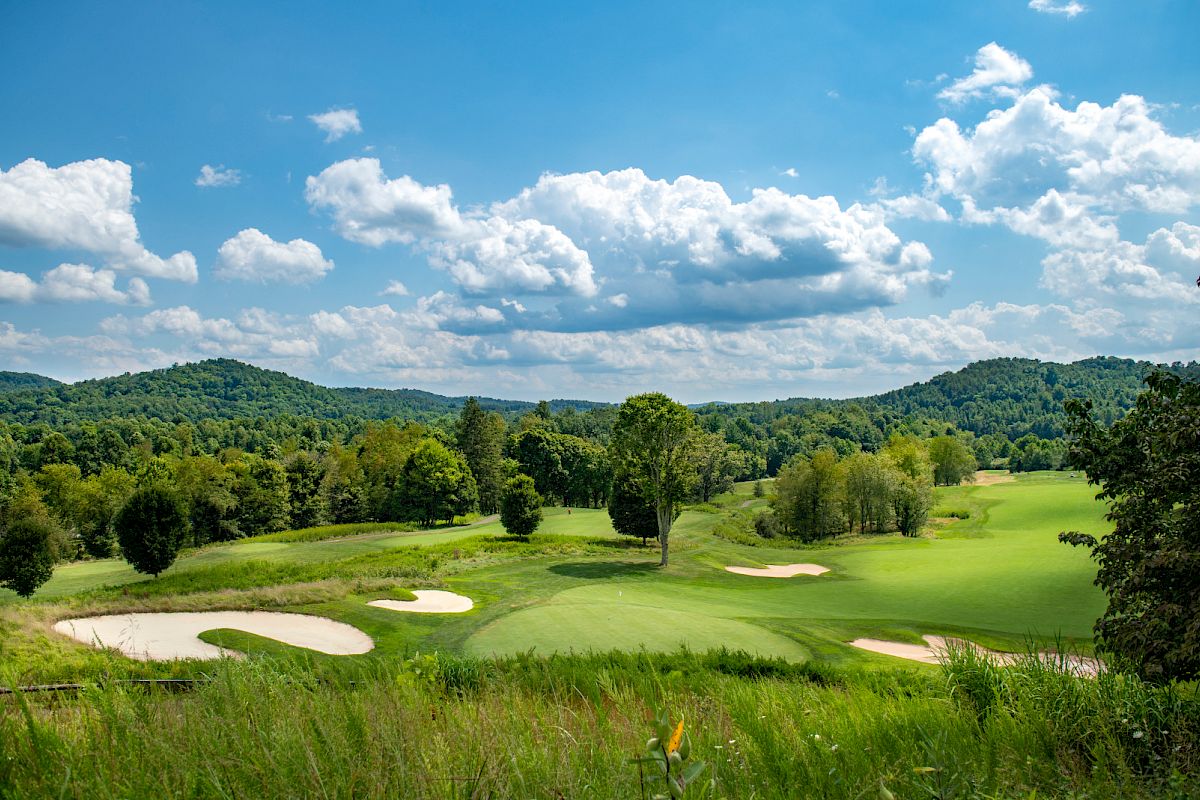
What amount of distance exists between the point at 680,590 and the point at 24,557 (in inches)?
1094

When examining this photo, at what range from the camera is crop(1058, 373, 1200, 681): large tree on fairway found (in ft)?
19.8

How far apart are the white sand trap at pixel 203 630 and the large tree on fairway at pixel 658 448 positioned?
17951 mm

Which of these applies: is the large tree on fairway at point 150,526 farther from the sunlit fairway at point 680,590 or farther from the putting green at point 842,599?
the putting green at point 842,599

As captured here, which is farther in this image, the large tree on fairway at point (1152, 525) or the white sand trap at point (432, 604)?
the white sand trap at point (432, 604)

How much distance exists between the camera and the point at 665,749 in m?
1.56

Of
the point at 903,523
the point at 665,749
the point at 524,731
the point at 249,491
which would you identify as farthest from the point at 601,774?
the point at 249,491

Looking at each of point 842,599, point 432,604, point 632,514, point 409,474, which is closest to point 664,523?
point 632,514

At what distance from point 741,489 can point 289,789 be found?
9442 centimetres

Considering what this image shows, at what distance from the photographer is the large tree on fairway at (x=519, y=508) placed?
41.7 meters

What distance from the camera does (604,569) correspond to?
33031 millimetres

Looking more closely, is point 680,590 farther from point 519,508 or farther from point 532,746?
point 532,746

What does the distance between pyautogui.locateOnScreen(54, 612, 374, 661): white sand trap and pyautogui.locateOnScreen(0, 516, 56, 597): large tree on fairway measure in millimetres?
8553

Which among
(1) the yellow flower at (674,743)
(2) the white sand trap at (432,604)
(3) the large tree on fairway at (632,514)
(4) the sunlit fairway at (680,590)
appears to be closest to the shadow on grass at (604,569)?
(4) the sunlit fairway at (680,590)

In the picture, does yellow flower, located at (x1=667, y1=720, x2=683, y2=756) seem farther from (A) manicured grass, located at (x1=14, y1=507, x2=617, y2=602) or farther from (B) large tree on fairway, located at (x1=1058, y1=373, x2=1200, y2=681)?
(A) manicured grass, located at (x1=14, y1=507, x2=617, y2=602)
